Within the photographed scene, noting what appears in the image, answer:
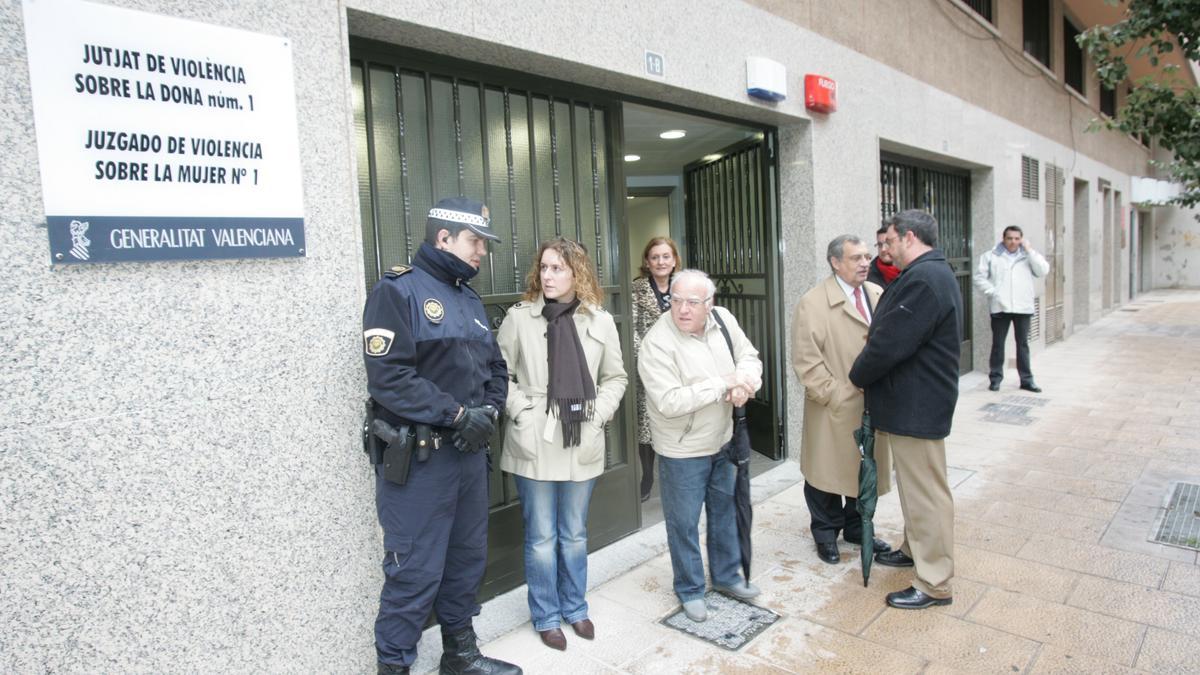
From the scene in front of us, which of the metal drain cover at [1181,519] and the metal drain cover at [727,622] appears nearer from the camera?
the metal drain cover at [727,622]

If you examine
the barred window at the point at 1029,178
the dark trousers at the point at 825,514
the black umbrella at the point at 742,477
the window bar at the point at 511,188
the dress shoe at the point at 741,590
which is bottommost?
the dress shoe at the point at 741,590

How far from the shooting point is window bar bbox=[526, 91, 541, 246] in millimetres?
3857

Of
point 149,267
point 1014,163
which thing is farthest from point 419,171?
point 1014,163

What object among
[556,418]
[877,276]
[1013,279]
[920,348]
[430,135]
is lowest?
[556,418]

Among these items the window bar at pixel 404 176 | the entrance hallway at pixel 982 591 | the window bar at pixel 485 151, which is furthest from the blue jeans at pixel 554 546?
the window bar at pixel 404 176

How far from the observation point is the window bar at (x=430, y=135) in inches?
134

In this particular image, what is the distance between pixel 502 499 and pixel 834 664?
177cm

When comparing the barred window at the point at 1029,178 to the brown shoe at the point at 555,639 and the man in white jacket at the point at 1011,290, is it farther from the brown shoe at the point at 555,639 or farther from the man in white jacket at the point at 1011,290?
the brown shoe at the point at 555,639

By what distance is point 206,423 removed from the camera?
241cm

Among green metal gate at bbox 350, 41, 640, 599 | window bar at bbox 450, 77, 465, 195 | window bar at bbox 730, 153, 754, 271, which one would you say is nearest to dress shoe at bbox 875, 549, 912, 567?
green metal gate at bbox 350, 41, 640, 599

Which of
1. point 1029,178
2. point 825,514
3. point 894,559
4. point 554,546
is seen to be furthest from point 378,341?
point 1029,178

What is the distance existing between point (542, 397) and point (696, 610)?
1.23 metres

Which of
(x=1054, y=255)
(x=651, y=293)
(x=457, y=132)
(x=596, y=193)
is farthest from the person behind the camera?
(x=1054, y=255)

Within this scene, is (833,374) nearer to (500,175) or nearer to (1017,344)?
(500,175)
